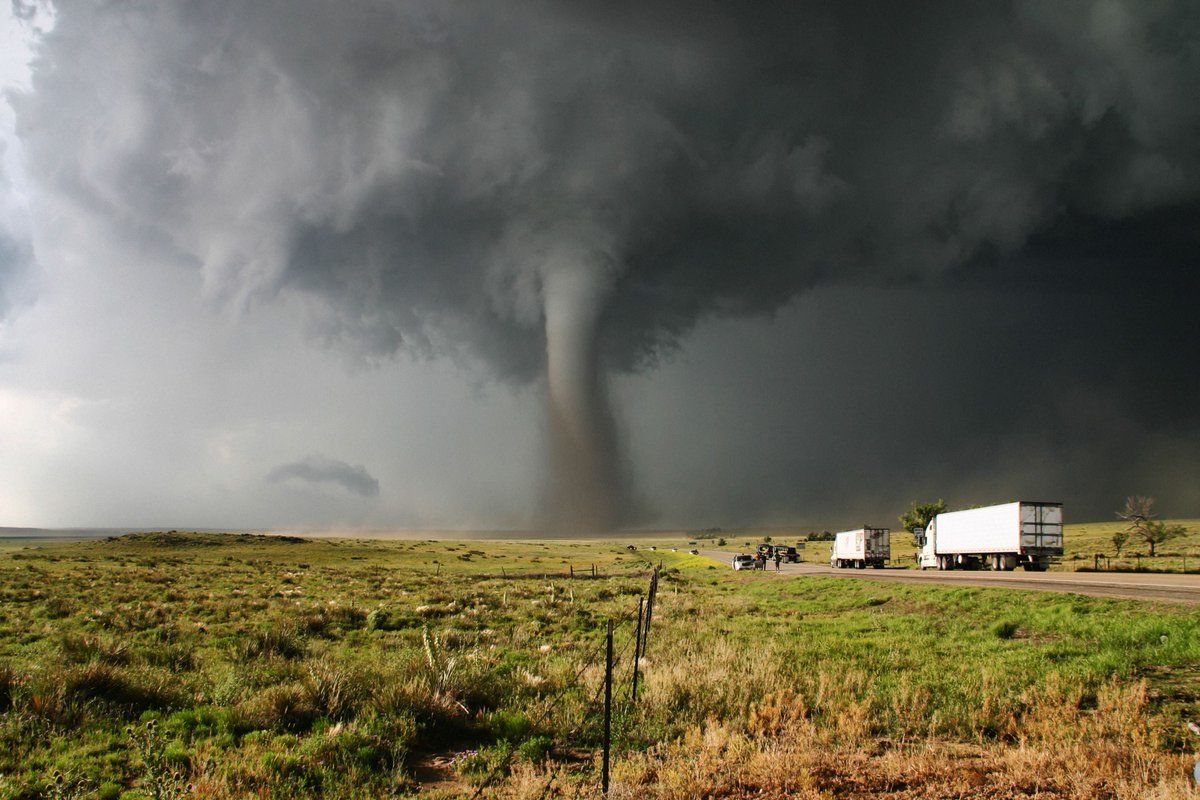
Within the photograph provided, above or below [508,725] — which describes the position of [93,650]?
below

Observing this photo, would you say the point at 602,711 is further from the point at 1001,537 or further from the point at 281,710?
the point at 1001,537

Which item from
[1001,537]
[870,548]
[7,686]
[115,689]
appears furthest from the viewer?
[870,548]

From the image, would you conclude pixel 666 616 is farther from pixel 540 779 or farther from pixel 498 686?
pixel 540 779

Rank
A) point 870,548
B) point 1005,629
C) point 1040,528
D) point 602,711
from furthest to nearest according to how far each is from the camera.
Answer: point 870,548 < point 1040,528 < point 1005,629 < point 602,711

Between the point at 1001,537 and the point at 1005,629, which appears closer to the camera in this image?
the point at 1005,629

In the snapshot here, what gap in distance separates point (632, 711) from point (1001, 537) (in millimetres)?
42258

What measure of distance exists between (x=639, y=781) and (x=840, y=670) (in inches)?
308

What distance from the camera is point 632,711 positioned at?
10422 millimetres

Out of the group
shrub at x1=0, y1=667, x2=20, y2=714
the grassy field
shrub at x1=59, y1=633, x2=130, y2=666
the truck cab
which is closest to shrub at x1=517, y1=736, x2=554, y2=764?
the grassy field

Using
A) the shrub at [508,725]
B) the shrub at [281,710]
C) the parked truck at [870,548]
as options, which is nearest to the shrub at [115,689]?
the shrub at [281,710]

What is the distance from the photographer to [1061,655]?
45.8 ft

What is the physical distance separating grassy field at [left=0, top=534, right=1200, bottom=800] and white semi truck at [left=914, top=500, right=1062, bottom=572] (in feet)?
78.2

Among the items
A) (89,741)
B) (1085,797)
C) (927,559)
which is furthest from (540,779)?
(927,559)

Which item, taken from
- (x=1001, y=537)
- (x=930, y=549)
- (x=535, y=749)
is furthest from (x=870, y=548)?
(x=535, y=749)
